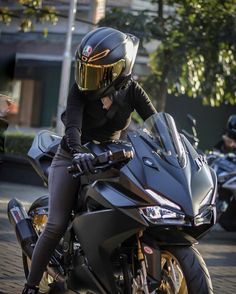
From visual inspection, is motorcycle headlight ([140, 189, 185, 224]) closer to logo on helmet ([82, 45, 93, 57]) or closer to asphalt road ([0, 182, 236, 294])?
logo on helmet ([82, 45, 93, 57])

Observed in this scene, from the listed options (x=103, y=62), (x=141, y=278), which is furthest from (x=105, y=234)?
(x=103, y=62)

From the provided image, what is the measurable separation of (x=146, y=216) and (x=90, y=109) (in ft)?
3.47

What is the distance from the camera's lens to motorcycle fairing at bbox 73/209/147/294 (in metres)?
4.17

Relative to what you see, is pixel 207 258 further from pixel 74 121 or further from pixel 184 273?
pixel 184 273

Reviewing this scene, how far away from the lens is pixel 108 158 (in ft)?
13.8

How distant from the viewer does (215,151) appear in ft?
37.0

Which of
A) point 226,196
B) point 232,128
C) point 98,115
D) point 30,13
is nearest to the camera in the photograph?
point 98,115

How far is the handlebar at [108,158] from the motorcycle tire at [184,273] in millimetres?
537

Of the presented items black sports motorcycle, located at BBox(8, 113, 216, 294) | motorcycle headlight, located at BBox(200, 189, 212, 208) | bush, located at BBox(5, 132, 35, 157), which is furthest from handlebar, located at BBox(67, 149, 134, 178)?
bush, located at BBox(5, 132, 35, 157)

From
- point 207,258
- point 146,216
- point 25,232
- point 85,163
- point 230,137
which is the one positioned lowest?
point 207,258

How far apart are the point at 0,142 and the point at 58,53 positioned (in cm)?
3177

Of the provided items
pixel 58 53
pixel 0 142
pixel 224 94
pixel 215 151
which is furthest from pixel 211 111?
pixel 0 142

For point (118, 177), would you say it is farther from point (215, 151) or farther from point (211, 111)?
point (211, 111)

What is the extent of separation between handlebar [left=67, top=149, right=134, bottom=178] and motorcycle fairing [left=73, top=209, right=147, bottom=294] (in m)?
0.25
